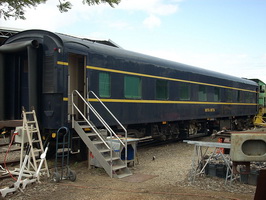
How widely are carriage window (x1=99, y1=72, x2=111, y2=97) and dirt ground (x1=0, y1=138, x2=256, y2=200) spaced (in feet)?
7.19

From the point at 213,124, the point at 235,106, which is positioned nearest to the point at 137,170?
the point at 213,124

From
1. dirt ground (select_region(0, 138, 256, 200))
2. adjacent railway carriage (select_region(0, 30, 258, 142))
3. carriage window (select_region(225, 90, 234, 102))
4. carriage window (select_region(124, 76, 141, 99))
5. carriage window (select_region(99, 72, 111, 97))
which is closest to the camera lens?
dirt ground (select_region(0, 138, 256, 200))

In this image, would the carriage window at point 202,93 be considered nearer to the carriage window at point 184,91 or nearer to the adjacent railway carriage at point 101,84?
the adjacent railway carriage at point 101,84

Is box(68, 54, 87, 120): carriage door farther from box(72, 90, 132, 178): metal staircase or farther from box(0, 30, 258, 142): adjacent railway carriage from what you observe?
box(72, 90, 132, 178): metal staircase

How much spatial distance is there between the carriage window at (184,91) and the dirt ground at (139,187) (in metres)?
5.01

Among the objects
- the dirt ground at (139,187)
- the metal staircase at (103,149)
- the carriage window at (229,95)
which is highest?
the carriage window at (229,95)

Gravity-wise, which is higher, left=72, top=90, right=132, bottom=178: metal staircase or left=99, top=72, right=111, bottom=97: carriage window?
left=99, top=72, right=111, bottom=97: carriage window

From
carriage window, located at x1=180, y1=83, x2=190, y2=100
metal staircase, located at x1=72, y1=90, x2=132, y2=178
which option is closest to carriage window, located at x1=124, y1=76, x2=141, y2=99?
metal staircase, located at x1=72, y1=90, x2=132, y2=178

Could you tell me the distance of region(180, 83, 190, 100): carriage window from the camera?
1280 centimetres

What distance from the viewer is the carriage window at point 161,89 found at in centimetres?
1142

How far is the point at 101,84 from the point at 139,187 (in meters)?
3.70

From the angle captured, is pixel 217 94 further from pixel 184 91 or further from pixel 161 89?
pixel 161 89

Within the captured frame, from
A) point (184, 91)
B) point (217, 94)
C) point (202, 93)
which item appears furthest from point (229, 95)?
point (184, 91)

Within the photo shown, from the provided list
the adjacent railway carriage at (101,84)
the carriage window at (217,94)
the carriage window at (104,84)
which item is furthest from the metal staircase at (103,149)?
the carriage window at (217,94)
